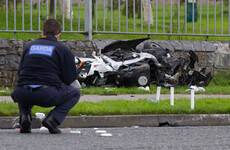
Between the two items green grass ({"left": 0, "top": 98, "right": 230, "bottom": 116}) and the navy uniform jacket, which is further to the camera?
green grass ({"left": 0, "top": 98, "right": 230, "bottom": 116})

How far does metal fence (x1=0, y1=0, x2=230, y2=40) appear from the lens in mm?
13477

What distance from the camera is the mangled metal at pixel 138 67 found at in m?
12.6

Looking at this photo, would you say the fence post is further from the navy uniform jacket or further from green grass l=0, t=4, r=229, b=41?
the navy uniform jacket

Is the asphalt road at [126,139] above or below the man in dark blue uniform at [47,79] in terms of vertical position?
below

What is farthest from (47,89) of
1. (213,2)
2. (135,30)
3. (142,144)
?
(213,2)

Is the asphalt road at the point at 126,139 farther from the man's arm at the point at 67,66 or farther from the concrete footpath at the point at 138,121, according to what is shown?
the man's arm at the point at 67,66

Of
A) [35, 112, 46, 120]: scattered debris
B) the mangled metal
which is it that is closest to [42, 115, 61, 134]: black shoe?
[35, 112, 46, 120]: scattered debris

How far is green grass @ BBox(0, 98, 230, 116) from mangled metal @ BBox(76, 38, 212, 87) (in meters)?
2.79

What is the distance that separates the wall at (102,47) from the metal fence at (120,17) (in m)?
0.26

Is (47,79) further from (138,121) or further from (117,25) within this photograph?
(117,25)

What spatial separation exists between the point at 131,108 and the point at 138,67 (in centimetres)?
361

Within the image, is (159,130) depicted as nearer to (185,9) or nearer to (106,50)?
(106,50)

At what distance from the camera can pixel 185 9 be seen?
1420 cm

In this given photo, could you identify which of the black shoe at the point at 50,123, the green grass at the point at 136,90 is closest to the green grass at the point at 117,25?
the green grass at the point at 136,90
